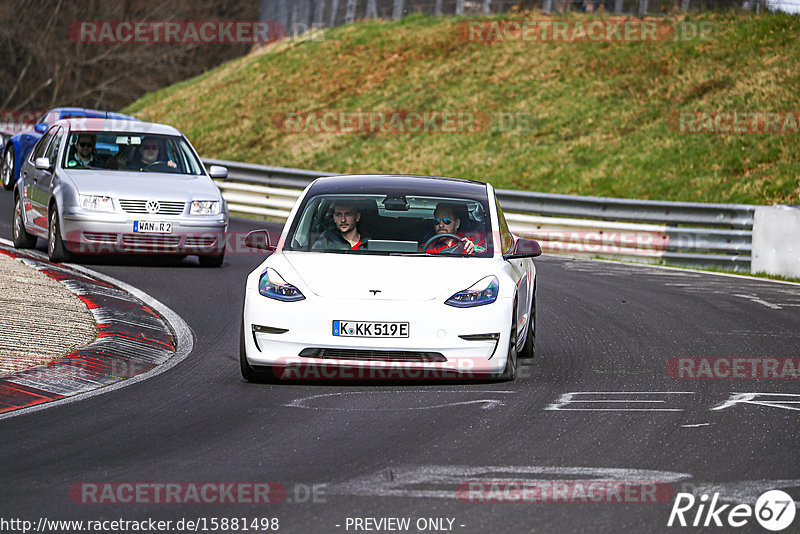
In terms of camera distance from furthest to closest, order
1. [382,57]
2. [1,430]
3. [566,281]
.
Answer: [382,57] → [566,281] → [1,430]

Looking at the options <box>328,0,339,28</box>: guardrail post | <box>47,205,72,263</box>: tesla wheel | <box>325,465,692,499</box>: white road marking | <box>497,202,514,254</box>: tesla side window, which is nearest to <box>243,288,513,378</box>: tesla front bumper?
<box>497,202,514,254</box>: tesla side window

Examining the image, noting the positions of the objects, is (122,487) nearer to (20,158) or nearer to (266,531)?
(266,531)

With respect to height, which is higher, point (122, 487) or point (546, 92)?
point (546, 92)

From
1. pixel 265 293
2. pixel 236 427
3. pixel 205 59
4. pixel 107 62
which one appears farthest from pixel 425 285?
pixel 205 59

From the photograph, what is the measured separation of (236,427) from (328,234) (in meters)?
2.44

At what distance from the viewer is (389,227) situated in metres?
9.73

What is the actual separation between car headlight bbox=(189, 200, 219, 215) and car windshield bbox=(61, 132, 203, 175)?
1.00 metres

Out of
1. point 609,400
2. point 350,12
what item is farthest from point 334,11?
point 609,400

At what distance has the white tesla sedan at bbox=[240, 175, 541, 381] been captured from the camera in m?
8.53

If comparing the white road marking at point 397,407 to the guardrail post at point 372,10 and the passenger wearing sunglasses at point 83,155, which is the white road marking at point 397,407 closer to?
the passenger wearing sunglasses at point 83,155

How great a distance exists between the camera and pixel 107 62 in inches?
2317

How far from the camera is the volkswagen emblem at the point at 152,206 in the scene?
14.9m

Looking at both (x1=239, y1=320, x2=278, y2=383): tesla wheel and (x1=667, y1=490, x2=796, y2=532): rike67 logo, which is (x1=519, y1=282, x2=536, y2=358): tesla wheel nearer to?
(x1=239, y1=320, x2=278, y2=383): tesla wheel

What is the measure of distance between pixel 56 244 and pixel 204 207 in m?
1.77
